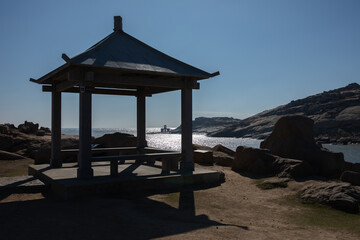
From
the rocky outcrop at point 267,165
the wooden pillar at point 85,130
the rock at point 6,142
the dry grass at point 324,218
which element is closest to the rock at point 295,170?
the rocky outcrop at point 267,165

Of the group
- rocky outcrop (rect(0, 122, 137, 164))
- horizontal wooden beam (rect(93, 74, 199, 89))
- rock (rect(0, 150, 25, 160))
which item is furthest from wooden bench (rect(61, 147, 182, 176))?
rock (rect(0, 150, 25, 160))

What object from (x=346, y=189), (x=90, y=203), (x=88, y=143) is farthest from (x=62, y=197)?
(x=346, y=189)

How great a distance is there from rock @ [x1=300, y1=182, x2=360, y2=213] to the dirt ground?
0.41m

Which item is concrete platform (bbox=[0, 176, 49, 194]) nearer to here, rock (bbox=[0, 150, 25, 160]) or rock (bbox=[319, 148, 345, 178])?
rock (bbox=[0, 150, 25, 160])

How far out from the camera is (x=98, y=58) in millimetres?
10773

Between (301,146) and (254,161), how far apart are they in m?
2.63

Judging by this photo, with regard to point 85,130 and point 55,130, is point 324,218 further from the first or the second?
point 55,130

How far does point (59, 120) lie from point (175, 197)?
21.3ft

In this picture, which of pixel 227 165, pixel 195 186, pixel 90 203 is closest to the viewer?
pixel 90 203

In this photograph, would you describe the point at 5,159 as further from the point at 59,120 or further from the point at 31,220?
the point at 31,220

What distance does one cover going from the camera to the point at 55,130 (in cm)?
1352

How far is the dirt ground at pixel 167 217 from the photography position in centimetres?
657

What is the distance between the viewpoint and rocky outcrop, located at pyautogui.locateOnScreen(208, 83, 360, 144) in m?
109

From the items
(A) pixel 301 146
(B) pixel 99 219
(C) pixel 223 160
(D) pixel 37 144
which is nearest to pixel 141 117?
(C) pixel 223 160
